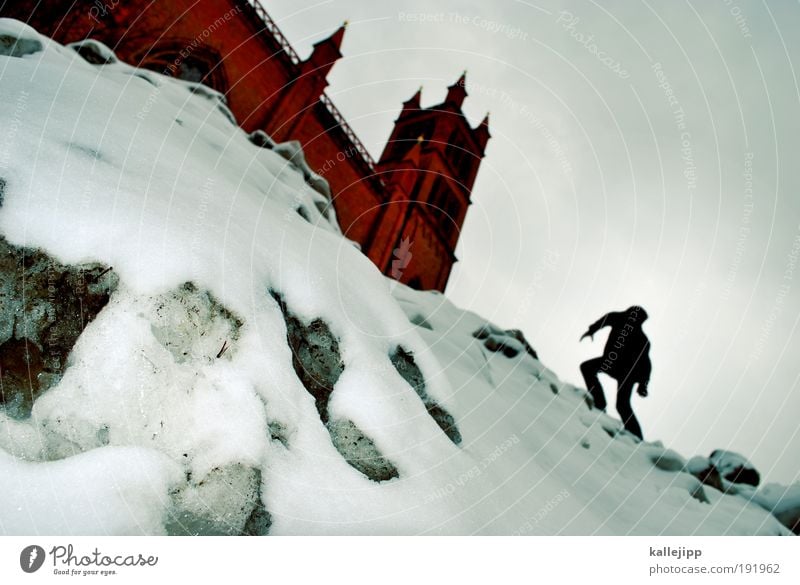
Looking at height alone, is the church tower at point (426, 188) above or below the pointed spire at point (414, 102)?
below

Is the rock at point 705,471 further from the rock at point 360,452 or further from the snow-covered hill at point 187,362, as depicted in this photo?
the rock at point 360,452

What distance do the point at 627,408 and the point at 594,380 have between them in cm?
123

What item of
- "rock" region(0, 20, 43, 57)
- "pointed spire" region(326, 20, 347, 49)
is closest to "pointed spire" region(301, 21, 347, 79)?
"pointed spire" region(326, 20, 347, 49)

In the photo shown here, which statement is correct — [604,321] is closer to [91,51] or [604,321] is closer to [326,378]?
[326,378]

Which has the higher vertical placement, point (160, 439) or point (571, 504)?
point (571, 504)

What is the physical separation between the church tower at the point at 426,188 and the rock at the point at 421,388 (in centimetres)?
1542

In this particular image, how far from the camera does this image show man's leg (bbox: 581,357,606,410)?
13.8 metres

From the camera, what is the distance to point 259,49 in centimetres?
1747

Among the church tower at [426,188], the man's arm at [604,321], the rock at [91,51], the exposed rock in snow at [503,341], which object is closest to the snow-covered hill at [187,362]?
the rock at [91,51]

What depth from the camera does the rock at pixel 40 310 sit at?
339 centimetres

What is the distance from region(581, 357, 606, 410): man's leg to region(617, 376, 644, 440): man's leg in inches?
22.5
